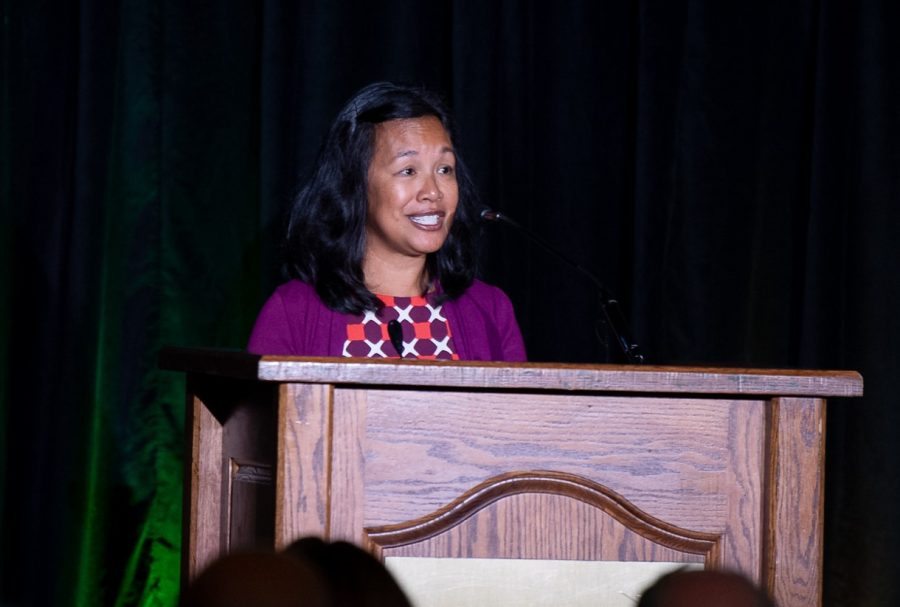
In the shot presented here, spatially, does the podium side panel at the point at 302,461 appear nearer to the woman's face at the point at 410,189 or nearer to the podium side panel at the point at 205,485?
the podium side panel at the point at 205,485

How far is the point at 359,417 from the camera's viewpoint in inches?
47.5

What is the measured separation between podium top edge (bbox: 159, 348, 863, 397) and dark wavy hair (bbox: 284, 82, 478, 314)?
34.8 inches

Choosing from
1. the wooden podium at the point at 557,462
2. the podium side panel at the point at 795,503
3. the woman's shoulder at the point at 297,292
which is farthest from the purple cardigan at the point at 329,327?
the podium side panel at the point at 795,503

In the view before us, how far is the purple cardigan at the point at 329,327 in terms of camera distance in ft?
6.59

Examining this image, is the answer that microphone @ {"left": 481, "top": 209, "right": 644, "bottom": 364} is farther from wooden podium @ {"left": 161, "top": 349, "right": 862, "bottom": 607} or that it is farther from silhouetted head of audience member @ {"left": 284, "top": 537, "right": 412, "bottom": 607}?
silhouetted head of audience member @ {"left": 284, "top": 537, "right": 412, "bottom": 607}

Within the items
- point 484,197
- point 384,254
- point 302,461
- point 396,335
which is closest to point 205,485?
point 302,461

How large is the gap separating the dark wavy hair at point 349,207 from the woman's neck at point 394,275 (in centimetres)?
3

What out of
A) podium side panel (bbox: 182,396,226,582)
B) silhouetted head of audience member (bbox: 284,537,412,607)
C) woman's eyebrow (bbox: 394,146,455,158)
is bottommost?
podium side panel (bbox: 182,396,226,582)

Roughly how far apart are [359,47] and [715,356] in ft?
3.81

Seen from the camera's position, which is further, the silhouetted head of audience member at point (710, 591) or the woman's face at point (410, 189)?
the woman's face at point (410, 189)

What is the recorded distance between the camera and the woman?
6.65 ft

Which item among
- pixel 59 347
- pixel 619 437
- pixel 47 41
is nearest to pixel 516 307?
pixel 59 347

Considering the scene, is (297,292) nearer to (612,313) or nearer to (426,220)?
(426,220)

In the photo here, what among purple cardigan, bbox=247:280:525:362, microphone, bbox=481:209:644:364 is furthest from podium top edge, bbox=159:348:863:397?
purple cardigan, bbox=247:280:525:362
